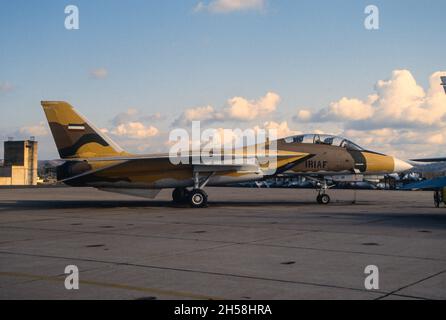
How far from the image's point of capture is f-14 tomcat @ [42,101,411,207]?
70.5 ft

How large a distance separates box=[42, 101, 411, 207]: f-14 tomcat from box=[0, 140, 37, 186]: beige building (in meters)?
68.7

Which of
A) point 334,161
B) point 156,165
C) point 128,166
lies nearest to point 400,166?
point 334,161

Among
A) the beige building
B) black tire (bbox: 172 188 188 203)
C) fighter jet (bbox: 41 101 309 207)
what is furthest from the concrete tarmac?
the beige building

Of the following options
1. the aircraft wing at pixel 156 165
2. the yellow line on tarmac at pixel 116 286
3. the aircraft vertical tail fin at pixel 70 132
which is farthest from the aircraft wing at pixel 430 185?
the yellow line on tarmac at pixel 116 286

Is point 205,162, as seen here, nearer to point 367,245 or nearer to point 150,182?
point 150,182

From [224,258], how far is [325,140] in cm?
1541

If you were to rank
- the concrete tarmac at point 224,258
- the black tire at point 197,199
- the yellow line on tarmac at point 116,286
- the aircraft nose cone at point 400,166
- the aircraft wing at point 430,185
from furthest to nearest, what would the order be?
the aircraft nose cone at point 400,166 < the black tire at point 197,199 < the aircraft wing at point 430,185 < the concrete tarmac at point 224,258 < the yellow line on tarmac at point 116,286

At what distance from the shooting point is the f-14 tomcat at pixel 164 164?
21.5 metres

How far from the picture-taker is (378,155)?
23953 mm

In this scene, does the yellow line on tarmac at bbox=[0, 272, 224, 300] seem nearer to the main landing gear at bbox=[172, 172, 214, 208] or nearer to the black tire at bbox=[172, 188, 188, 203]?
the main landing gear at bbox=[172, 172, 214, 208]

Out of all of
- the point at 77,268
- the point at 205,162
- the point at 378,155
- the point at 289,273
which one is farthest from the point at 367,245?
the point at 378,155

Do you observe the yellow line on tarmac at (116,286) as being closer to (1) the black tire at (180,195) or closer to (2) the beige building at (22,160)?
(1) the black tire at (180,195)

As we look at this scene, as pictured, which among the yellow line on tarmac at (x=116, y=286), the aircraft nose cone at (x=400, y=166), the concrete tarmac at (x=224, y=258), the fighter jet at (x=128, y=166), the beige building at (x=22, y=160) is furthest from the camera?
the beige building at (x=22, y=160)
